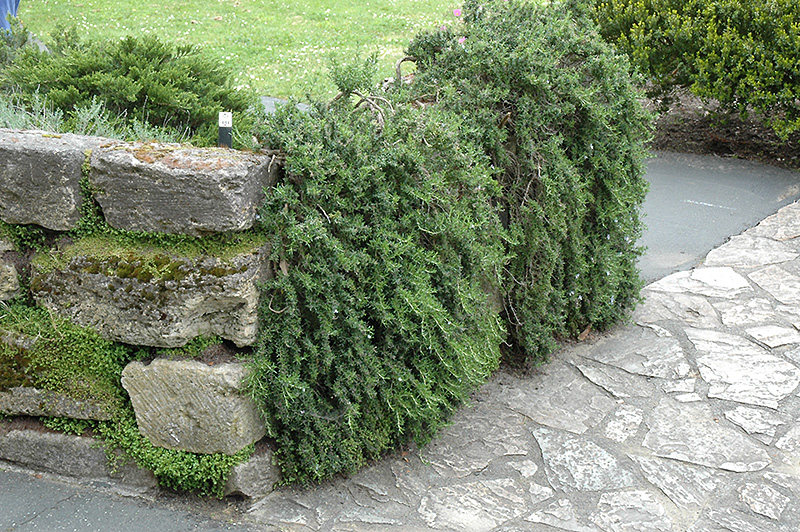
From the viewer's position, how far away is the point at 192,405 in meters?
2.87

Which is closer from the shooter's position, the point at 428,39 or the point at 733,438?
the point at 733,438

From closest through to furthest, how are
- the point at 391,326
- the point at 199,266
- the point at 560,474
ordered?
1. the point at 199,266
2. the point at 391,326
3. the point at 560,474

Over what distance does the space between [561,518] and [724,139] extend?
6011 millimetres

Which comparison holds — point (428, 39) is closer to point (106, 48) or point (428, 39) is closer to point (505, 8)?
point (505, 8)

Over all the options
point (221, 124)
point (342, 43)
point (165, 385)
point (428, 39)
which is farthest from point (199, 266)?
point (342, 43)

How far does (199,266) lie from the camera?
8.99ft

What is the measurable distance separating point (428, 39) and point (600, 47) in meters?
0.92

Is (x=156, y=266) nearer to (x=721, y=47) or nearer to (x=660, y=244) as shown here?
(x=660, y=244)

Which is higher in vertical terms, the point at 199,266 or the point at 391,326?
the point at 199,266

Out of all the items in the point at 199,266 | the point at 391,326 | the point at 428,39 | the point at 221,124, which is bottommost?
the point at 391,326

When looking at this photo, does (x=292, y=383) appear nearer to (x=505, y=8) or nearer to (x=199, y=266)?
(x=199, y=266)

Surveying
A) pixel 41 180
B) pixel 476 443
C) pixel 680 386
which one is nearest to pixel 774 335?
pixel 680 386


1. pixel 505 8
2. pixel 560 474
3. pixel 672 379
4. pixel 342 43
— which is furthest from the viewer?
pixel 342 43

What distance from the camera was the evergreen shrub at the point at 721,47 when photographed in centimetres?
681
